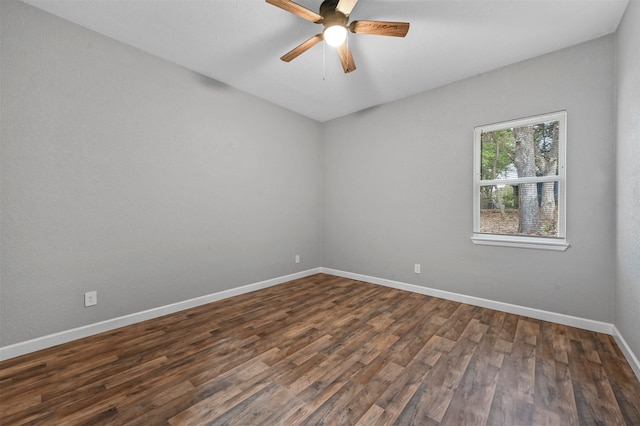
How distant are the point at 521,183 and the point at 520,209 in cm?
29

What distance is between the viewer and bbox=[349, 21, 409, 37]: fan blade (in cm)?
191

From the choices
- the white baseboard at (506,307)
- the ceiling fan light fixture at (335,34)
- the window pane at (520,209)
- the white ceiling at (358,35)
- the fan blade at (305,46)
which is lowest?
the white baseboard at (506,307)

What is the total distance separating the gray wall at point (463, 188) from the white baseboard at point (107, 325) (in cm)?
196

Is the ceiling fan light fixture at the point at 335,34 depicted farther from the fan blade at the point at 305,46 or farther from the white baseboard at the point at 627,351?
the white baseboard at the point at 627,351

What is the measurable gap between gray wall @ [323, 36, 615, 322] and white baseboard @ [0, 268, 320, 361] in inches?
77.3

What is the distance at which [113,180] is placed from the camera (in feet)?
8.16

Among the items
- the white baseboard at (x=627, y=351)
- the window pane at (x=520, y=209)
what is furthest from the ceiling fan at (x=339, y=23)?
the white baseboard at (x=627, y=351)

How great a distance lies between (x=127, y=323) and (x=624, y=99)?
4.89 meters

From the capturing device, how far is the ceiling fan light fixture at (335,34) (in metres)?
1.97

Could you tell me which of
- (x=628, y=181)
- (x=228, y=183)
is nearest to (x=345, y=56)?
(x=228, y=183)

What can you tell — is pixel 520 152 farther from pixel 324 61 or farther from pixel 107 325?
pixel 107 325

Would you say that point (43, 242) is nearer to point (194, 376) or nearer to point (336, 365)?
point (194, 376)

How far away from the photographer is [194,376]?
1.79 meters


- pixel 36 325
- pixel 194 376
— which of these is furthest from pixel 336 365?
pixel 36 325
